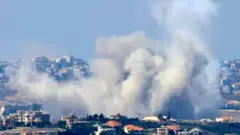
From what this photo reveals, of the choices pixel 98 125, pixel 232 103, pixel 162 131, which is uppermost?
pixel 232 103

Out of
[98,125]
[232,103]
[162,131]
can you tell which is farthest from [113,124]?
[232,103]

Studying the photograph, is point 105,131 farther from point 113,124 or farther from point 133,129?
point 113,124

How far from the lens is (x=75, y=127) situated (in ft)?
270

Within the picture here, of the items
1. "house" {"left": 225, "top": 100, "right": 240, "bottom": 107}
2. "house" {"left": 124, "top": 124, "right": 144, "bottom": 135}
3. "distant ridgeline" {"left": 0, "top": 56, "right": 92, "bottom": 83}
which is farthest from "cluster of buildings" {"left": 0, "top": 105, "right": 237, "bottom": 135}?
"distant ridgeline" {"left": 0, "top": 56, "right": 92, "bottom": 83}

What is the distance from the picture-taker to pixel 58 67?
148 meters

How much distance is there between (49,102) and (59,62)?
43.9m

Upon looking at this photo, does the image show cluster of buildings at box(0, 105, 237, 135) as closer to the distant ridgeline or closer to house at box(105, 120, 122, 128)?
house at box(105, 120, 122, 128)

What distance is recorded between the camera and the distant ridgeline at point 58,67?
137250mm

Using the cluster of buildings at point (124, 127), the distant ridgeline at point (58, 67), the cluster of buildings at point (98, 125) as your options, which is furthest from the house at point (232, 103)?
the cluster of buildings at point (124, 127)

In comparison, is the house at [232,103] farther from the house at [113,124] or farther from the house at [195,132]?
the house at [195,132]

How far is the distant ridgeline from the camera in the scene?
450 ft

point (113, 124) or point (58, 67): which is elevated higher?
point (58, 67)

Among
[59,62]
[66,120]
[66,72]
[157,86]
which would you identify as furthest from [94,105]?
[59,62]

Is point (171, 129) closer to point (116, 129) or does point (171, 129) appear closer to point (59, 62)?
point (116, 129)
